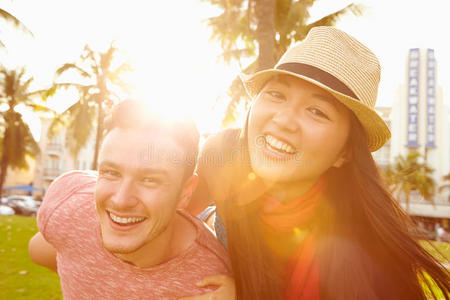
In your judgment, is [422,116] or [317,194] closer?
[317,194]

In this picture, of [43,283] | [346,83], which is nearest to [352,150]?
[346,83]

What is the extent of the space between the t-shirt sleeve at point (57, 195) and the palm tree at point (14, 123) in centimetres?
2899

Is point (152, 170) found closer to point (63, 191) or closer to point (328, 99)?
point (63, 191)

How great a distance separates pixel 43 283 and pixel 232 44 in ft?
40.4

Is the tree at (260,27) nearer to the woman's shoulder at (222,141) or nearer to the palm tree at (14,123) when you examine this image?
the woman's shoulder at (222,141)

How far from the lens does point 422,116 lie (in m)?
45.9

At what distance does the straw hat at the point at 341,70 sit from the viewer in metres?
2.16

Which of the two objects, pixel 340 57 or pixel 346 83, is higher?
pixel 340 57

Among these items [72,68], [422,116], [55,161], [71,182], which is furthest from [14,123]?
[422,116]

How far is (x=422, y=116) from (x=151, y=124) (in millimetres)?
51491

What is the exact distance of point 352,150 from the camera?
8.04ft

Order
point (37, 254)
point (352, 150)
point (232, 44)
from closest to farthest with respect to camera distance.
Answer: point (352, 150)
point (37, 254)
point (232, 44)

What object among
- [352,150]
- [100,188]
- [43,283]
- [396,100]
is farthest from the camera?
[396,100]

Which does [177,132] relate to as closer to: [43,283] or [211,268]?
[211,268]
